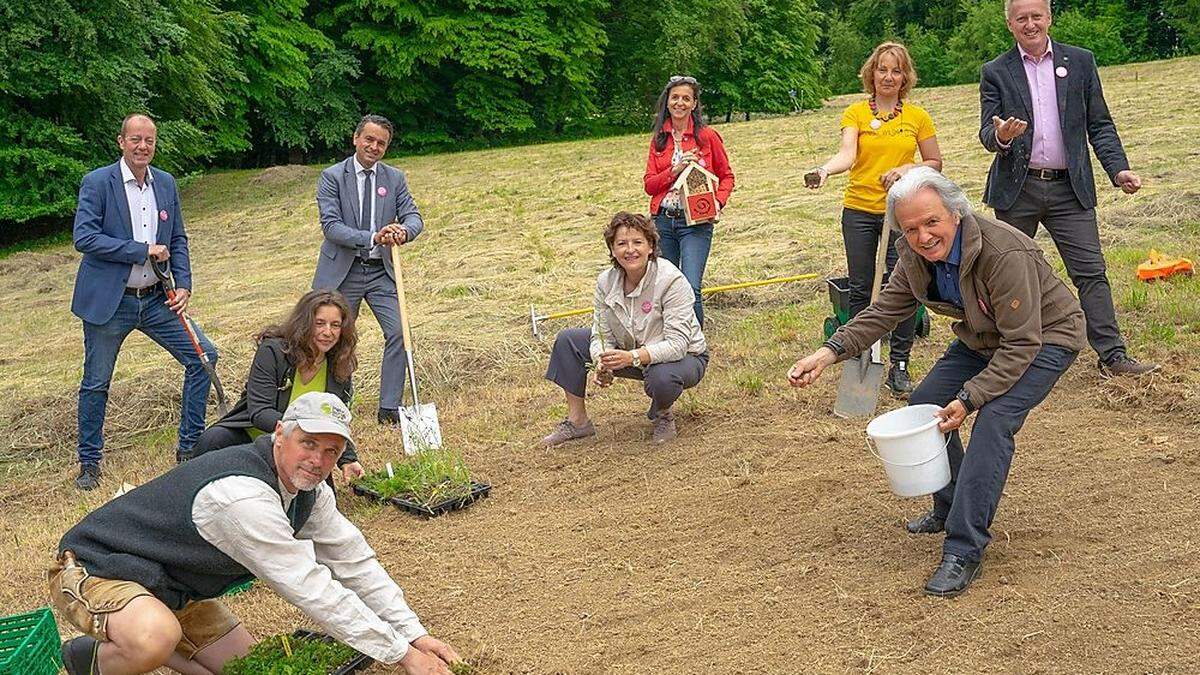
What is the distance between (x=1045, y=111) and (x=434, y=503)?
3.72 metres

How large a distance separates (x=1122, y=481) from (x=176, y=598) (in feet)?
12.3

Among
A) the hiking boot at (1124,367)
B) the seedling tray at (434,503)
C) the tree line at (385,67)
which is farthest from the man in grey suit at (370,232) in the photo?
the tree line at (385,67)

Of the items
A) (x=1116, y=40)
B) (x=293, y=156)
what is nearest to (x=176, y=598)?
(x=293, y=156)

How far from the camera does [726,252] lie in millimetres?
10914

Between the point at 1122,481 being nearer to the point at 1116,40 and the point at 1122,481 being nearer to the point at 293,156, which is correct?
the point at 293,156

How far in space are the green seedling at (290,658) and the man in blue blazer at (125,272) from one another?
309 cm

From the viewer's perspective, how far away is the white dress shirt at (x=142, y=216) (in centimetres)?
657

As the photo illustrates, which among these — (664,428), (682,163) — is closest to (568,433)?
(664,428)

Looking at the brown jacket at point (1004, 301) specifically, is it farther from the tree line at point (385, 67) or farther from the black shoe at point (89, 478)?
the tree line at point (385, 67)

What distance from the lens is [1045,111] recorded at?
600 centimetres

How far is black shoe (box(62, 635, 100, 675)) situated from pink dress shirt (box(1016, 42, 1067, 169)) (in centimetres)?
489

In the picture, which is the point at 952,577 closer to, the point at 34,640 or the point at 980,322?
the point at 980,322

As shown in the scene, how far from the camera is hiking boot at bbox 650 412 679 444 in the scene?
20.6ft

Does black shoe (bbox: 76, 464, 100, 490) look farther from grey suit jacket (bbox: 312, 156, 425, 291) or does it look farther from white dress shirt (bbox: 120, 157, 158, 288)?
grey suit jacket (bbox: 312, 156, 425, 291)
